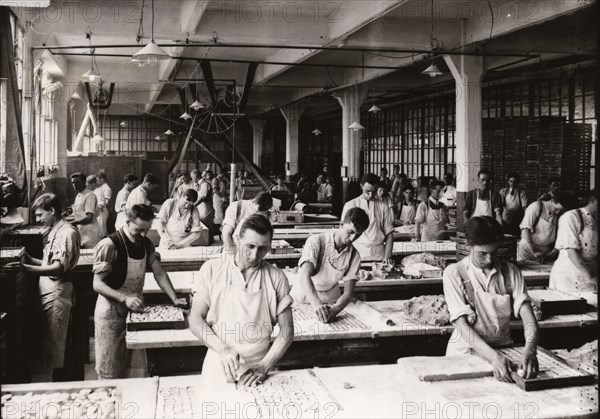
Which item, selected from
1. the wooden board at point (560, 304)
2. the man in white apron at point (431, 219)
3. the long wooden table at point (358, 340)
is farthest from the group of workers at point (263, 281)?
the man in white apron at point (431, 219)

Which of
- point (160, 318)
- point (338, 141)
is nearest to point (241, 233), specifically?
point (160, 318)

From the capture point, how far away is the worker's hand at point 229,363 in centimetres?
352

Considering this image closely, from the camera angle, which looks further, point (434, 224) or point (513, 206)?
point (513, 206)

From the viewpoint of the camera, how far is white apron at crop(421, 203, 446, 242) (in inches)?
456

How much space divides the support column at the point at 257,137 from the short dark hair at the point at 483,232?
29.7 m

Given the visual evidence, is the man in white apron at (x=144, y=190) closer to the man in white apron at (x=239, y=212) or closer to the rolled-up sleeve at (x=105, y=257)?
the man in white apron at (x=239, y=212)

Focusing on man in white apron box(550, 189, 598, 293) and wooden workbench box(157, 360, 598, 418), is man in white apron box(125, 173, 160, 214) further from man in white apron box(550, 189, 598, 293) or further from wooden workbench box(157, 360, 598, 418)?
wooden workbench box(157, 360, 598, 418)

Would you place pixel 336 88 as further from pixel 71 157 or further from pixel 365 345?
pixel 365 345

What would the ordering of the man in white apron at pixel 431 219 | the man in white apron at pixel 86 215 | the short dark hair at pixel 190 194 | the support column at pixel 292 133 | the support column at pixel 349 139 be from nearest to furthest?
the short dark hair at pixel 190 194 → the man in white apron at pixel 86 215 → the man in white apron at pixel 431 219 → the support column at pixel 349 139 → the support column at pixel 292 133

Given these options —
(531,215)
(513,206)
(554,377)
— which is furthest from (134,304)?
(513,206)

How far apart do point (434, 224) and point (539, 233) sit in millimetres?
2420

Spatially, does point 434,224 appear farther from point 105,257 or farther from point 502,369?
point 502,369

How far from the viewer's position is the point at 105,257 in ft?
16.7

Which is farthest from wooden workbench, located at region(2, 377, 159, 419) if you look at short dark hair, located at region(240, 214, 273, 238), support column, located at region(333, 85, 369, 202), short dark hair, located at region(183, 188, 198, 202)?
support column, located at region(333, 85, 369, 202)
